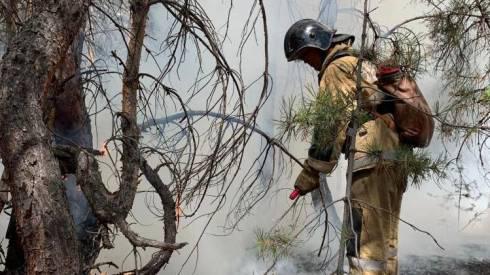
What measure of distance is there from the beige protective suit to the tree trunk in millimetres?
1337

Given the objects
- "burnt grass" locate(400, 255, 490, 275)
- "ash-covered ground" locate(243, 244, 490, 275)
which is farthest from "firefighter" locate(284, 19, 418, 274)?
"burnt grass" locate(400, 255, 490, 275)

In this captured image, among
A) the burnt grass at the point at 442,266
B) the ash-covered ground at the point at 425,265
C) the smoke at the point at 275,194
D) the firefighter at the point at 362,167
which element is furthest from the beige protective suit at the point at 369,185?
the burnt grass at the point at 442,266

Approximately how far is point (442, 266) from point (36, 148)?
493cm

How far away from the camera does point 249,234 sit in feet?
22.6

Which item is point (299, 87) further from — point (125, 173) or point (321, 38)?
point (125, 173)

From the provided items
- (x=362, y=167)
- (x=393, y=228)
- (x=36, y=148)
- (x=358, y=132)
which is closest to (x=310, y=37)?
(x=358, y=132)

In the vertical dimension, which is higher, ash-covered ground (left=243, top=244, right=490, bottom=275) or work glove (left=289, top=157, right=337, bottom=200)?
work glove (left=289, top=157, right=337, bottom=200)

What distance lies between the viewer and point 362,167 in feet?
12.2

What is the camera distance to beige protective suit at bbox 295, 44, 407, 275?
349 centimetres

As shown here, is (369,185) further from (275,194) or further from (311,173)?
(275,194)

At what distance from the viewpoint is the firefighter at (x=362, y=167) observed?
11.4ft

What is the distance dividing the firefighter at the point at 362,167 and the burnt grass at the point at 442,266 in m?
2.56

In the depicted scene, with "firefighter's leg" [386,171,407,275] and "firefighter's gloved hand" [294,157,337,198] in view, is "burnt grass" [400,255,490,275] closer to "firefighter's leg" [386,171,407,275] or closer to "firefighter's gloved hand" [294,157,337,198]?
"firefighter's leg" [386,171,407,275]

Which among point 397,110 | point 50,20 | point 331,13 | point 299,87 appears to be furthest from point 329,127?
point 331,13
